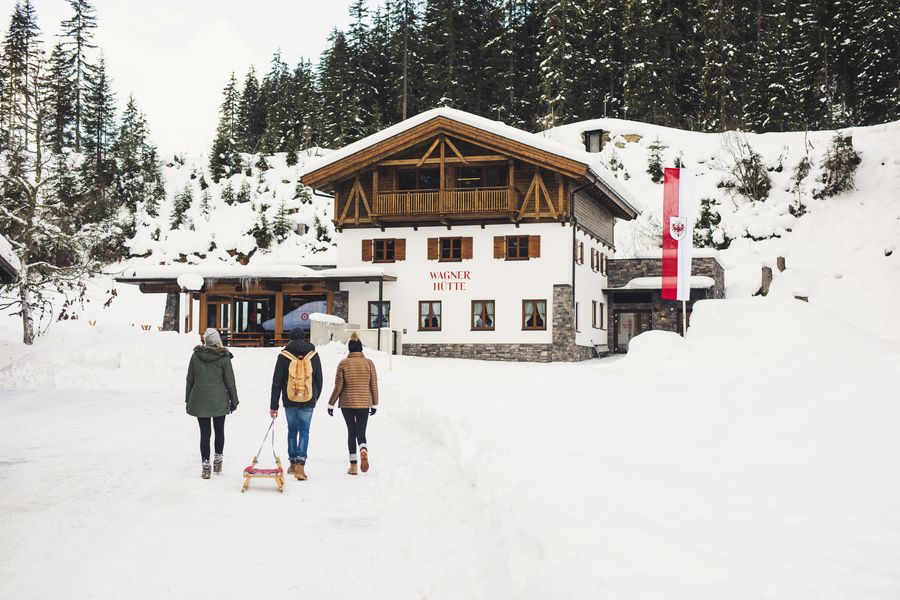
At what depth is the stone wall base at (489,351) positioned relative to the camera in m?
29.6

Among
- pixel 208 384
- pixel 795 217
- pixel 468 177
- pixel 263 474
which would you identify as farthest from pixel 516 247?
pixel 795 217

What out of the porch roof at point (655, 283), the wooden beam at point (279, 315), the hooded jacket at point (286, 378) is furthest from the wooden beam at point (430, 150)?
the hooded jacket at point (286, 378)

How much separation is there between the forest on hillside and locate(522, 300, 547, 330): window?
26.7 m

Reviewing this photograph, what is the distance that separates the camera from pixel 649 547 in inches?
211

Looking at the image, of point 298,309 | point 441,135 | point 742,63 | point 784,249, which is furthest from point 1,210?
point 742,63

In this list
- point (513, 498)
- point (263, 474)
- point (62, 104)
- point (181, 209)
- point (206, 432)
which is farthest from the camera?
point (62, 104)

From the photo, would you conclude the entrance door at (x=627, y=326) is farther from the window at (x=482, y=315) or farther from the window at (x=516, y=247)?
the window at (x=482, y=315)

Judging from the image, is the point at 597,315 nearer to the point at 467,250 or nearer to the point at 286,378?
the point at 467,250

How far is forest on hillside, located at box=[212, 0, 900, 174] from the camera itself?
53.3m

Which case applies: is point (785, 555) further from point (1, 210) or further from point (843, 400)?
point (1, 210)

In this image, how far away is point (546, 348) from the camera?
29.5m

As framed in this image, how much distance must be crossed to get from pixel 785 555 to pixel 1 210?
27.9 meters

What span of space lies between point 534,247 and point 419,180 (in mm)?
5352

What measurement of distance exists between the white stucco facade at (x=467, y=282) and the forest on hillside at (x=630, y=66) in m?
25.0
